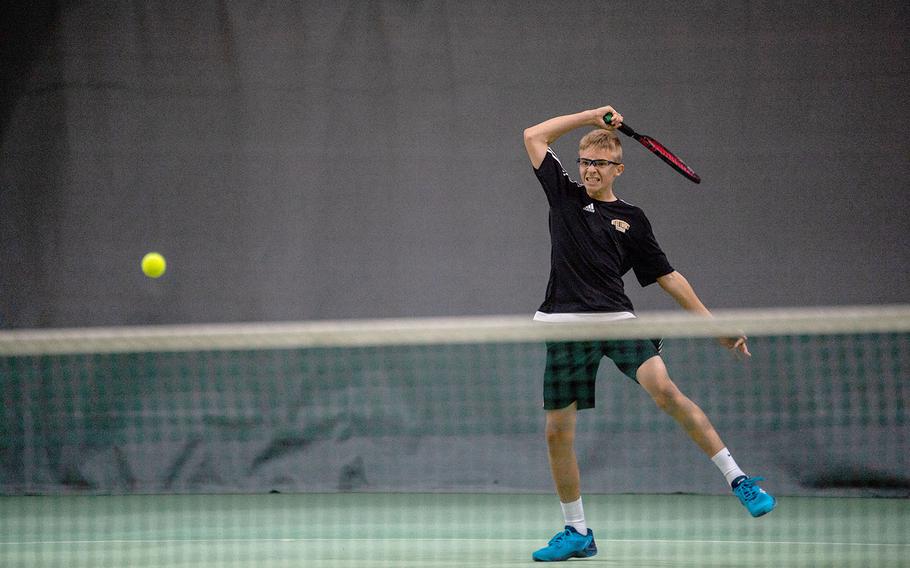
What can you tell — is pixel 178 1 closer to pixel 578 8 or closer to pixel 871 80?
pixel 578 8

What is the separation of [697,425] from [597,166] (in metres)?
0.89

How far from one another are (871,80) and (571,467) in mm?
2992

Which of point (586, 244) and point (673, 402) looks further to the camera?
point (586, 244)

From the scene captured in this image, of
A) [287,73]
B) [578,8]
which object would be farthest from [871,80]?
[287,73]

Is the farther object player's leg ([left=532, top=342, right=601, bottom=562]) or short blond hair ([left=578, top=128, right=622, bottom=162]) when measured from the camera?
short blond hair ([left=578, top=128, right=622, bottom=162])

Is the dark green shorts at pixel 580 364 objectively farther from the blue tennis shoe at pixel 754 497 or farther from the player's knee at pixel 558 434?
the blue tennis shoe at pixel 754 497

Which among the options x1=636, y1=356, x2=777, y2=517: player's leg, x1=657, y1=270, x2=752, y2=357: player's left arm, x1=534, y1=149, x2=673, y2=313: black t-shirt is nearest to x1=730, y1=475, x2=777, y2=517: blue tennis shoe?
x1=636, y1=356, x2=777, y2=517: player's leg

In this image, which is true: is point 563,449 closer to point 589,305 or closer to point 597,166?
point 589,305

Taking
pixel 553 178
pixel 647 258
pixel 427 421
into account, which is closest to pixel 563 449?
pixel 647 258

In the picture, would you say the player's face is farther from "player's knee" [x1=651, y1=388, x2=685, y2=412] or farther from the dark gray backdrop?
the dark gray backdrop

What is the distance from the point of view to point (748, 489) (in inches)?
149

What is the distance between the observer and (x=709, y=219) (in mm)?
5895

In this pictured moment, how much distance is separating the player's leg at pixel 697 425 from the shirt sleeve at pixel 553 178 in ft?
2.00

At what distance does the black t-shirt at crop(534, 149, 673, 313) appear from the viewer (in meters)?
3.91
